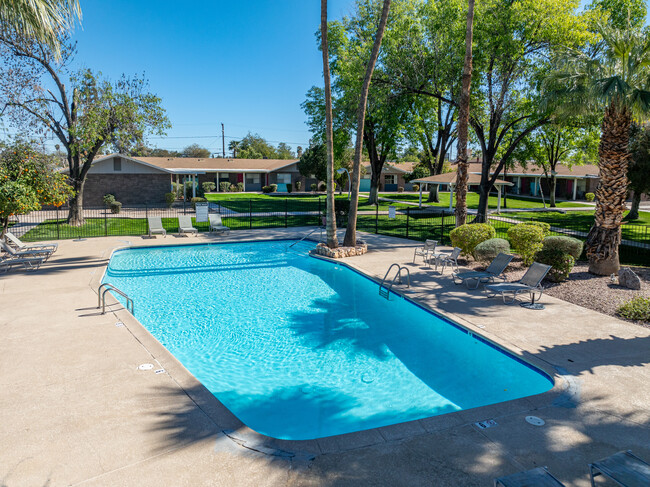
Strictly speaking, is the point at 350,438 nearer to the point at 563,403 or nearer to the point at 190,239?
the point at 563,403

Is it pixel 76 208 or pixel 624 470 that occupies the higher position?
pixel 76 208

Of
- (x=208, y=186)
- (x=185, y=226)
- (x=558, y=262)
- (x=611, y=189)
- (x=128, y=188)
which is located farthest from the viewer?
(x=208, y=186)

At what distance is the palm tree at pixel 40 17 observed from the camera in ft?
22.7

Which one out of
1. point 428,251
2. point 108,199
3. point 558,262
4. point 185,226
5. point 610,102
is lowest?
point 428,251

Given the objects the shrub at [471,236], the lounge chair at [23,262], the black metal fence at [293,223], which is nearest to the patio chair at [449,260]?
the shrub at [471,236]

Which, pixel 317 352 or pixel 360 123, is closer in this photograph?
pixel 317 352

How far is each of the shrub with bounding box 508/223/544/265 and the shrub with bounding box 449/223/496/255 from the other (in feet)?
3.45

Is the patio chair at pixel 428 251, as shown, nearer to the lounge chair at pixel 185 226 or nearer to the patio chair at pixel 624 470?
the lounge chair at pixel 185 226

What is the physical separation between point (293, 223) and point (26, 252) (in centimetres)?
1488

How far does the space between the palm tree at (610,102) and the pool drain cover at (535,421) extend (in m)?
9.55

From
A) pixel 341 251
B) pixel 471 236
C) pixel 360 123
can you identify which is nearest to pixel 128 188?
pixel 341 251

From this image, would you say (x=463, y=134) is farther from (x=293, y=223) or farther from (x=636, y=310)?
(x=293, y=223)

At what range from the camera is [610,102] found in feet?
41.8

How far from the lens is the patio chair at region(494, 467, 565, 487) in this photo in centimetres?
405
